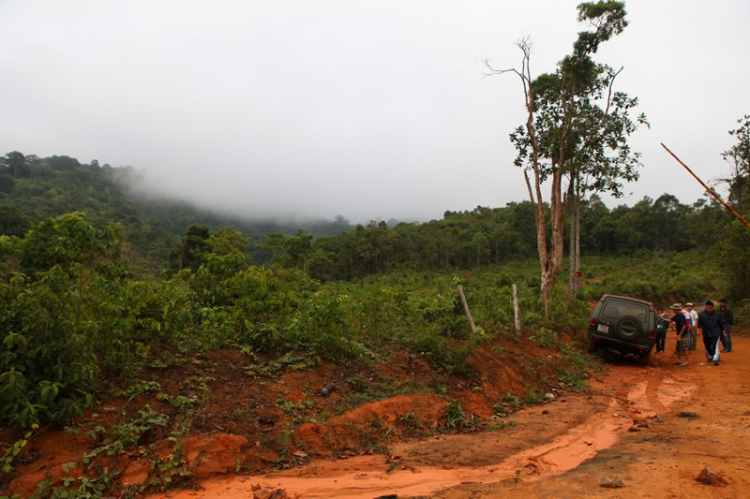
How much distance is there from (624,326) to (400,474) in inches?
314

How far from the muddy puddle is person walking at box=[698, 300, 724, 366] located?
21.0 ft

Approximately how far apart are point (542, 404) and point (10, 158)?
113357 millimetres

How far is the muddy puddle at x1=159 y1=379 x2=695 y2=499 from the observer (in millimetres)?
3645

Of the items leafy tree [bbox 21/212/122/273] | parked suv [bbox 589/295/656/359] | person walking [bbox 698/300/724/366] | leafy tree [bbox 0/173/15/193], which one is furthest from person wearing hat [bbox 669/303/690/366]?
leafy tree [bbox 0/173/15/193]

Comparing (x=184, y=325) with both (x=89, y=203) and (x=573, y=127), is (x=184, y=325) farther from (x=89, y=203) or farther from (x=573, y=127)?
(x=89, y=203)

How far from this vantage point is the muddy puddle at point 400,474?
12.0ft

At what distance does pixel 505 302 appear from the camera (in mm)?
14617

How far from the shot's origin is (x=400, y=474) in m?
4.00

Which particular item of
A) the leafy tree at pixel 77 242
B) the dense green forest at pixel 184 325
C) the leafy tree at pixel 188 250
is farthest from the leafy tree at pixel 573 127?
the leafy tree at pixel 188 250

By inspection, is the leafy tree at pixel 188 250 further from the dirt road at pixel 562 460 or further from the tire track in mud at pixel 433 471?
the tire track in mud at pixel 433 471

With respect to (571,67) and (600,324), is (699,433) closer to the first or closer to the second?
(600,324)

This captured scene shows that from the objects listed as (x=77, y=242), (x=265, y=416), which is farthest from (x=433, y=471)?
(x=77, y=242)

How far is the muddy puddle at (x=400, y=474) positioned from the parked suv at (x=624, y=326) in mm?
5162

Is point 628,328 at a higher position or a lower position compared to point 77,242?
lower
